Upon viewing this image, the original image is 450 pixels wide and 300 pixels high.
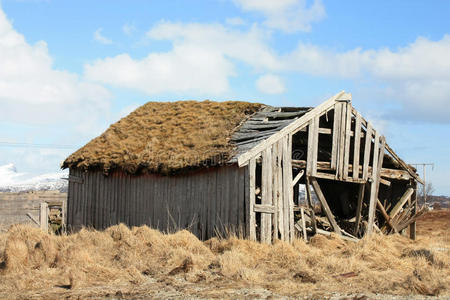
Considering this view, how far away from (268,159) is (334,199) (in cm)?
697

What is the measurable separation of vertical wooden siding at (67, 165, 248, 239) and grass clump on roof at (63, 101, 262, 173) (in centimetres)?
46

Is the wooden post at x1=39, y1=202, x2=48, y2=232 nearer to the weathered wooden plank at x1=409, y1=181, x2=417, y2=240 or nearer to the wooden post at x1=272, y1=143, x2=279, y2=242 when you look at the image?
the wooden post at x1=272, y1=143, x2=279, y2=242

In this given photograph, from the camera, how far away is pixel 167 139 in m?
17.9

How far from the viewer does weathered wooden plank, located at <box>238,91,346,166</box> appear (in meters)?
14.0

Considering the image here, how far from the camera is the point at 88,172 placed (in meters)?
19.3

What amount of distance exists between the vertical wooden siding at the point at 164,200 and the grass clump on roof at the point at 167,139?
18.2 inches

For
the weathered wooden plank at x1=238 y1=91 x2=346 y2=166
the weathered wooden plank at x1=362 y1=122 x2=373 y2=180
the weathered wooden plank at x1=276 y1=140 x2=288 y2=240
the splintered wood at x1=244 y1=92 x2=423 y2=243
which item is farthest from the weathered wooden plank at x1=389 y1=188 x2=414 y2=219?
the weathered wooden plank at x1=276 y1=140 x2=288 y2=240

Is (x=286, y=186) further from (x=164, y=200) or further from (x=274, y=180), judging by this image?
(x=164, y=200)

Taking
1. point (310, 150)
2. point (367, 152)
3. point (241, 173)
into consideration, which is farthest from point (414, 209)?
point (241, 173)

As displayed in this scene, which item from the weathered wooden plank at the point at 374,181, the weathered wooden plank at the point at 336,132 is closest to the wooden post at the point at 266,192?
the weathered wooden plank at the point at 336,132

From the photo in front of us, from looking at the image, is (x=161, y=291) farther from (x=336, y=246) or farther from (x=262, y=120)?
(x=262, y=120)

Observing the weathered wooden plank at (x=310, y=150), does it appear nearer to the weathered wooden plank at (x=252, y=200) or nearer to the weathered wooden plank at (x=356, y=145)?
the weathered wooden plank at (x=356, y=145)

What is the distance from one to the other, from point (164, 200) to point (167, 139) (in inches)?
90.0

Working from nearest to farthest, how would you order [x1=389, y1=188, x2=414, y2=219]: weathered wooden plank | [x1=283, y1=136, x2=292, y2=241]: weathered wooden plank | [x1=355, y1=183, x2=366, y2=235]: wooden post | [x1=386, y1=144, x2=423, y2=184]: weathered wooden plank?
[x1=283, y1=136, x2=292, y2=241]: weathered wooden plank → [x1=355, y1=183, x2=366, y2=235]: wooden post → [x1=386, y1=144, x2=423, y2=184]: weathered wooden plank → [x1=389, y1=188, x2=414, y2=219]: weathered wooden plank
